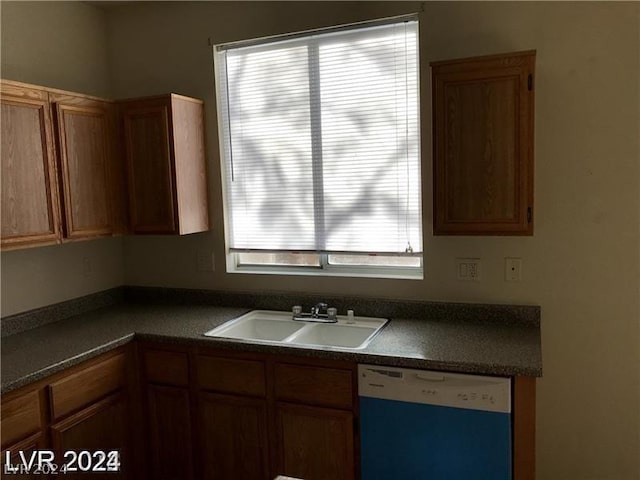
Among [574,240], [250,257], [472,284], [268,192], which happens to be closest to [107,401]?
[250,257]

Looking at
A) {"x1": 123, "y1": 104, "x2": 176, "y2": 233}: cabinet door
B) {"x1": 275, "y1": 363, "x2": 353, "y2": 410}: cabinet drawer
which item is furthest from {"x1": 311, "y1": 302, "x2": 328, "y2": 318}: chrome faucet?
{"x1": 123, "y1": 104, "x2": 176, "y2": 233}: cabinet door

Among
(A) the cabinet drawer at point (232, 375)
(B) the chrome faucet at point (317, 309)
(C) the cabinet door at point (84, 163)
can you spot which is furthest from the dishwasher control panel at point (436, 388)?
(C) the cabinet door at point (84, 163)

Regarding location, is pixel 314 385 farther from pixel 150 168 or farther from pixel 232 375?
pixel 150 168

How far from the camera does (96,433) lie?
2402 mm

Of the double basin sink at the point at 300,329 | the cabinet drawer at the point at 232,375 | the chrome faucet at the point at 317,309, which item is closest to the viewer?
the cabinet drawer at the point at 232,375

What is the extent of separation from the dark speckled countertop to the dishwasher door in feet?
0.20

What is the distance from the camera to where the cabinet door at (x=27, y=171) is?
2.27 meters

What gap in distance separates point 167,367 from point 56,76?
170 cm

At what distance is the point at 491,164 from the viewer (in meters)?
2.18

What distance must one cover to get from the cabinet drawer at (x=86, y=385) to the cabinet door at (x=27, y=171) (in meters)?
0.64

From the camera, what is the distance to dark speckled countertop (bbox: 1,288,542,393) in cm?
202

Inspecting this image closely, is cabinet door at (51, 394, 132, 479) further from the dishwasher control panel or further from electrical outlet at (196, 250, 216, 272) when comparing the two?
the dishwasher control panel

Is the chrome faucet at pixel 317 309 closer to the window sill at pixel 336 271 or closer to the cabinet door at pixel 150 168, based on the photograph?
the window sill at pixel 336 271

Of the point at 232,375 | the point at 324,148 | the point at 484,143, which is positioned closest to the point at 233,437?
the point at 232,375
